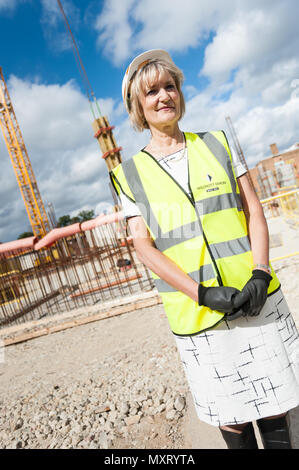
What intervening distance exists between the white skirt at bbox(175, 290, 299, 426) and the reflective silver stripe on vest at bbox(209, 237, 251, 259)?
10.3 inches

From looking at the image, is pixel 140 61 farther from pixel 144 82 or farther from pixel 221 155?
pixel 221 155

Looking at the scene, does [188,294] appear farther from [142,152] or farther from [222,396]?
[142,152]

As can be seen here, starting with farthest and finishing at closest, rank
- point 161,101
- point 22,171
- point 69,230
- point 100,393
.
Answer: point 22,171
point 69,230
point 100,393
point 161,101

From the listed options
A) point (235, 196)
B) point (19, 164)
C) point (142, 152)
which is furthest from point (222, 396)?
point (19, 164)

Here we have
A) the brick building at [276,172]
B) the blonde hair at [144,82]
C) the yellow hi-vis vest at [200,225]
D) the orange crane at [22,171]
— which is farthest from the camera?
the orange crane at [22,171]

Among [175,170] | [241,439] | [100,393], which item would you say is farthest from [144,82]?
[100,393]

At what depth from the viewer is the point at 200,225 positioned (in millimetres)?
1357

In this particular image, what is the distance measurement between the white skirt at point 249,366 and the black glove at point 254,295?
90 mm

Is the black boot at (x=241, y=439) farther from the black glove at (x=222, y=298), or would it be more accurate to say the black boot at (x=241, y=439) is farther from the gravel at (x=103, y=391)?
the gravel at (x=103, y=391)

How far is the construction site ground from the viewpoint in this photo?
2758mm

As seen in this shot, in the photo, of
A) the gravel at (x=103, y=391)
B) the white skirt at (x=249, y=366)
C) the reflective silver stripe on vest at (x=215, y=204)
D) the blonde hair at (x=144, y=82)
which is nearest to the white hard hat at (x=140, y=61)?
the blonde hair at (x=144, y=82)

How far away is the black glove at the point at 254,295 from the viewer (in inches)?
49.9

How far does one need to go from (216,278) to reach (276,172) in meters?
25.4

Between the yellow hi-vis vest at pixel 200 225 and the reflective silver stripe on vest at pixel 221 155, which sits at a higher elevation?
the reflective silver stripe on vest at pixel 221 155
